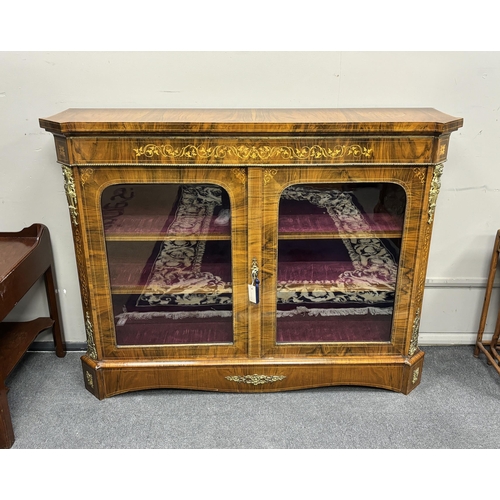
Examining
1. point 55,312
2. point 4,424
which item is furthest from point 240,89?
point 4,424

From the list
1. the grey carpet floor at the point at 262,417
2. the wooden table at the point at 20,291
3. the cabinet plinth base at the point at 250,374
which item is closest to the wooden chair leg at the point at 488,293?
the grey carpet floor at the point at 262,417

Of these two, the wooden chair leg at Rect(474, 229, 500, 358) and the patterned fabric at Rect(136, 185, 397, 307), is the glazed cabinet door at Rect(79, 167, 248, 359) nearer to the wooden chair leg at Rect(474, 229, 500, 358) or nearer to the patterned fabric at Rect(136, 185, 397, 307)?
the patterned fabric at Rect(136, 185, 397, 307)

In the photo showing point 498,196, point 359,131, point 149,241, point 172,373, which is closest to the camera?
point 359,131

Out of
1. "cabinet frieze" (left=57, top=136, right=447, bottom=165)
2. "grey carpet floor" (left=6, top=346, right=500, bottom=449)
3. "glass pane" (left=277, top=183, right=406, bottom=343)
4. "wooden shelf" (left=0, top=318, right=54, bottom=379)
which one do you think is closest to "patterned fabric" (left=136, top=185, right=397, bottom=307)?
"glass pane" (left=277, top=183, right=406, bottom=343)

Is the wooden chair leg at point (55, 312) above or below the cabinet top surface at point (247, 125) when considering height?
below

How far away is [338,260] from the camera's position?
154cm

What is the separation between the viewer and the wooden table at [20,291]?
4.56 feet

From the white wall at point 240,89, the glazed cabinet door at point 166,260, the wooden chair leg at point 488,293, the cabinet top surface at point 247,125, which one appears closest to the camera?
the cabinet top surface at point 247,125

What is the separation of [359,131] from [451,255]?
2.39 ft

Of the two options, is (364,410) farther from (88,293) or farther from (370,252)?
(88,293)

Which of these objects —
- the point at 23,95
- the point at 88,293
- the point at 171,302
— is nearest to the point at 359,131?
the point at 171,302

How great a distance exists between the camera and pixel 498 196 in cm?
166

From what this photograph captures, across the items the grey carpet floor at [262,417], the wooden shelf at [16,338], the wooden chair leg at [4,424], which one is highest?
the wooden shelf at [16,338]

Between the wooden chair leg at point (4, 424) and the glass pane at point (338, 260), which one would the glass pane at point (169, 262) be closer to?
the glass pane at point (338, 260)
